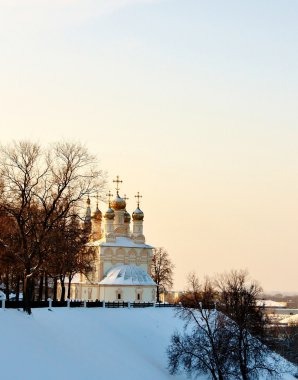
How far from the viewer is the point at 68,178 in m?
41.8

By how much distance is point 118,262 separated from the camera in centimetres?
7631

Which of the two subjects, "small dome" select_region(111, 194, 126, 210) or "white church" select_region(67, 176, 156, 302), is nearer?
"white church" select_region(67, 176, 156, 302)

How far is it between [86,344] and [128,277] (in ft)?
106

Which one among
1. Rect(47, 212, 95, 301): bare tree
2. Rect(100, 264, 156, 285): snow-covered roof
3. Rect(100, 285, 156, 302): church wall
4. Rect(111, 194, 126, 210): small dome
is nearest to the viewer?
Rect(47, 212, 95, 301): bare tree

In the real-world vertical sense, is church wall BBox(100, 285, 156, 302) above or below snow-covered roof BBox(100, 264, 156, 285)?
below

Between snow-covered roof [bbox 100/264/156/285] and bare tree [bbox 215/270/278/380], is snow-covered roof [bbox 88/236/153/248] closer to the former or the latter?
snow-covered roof [bbox 100/264/156/285]

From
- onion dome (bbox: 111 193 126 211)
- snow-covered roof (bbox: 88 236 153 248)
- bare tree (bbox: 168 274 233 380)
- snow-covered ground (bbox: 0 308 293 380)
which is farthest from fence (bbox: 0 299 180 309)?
onion dome (bbox: 111 193 126 211)

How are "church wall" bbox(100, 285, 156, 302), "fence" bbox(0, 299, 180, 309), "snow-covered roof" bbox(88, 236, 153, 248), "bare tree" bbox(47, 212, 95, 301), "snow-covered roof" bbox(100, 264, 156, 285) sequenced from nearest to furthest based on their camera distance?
"fence" bbox(0, 299, 180, 309)
"bare tree" bbox(47, 212, 95, 301)
"church wall" bbox(100, 285, 156, 302)
"snow-covered roof" bbox(100, 264, 156, 285)
"snow-covered roof" bbox(88, 236, 153, 248)

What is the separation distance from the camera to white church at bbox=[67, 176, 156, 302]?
2827 inches

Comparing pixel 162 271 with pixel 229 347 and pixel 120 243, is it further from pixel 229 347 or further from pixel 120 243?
pixel 229 347

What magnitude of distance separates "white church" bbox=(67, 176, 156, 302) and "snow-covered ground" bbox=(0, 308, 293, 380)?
53.4 feet

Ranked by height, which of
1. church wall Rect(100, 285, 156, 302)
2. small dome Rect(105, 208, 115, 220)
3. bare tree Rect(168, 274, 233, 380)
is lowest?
bare tree Rect(168, 274, 233, 380)

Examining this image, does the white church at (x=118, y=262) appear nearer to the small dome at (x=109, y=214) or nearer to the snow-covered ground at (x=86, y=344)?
the small dome at (x=109, y=214)

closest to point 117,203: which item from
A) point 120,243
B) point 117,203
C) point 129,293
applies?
point 117,203
